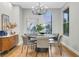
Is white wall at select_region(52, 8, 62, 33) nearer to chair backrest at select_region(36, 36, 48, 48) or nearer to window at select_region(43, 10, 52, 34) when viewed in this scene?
window at select_region(43, 10, 52, 34)

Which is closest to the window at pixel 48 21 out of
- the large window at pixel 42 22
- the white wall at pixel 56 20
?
the large window at pixel 42 22

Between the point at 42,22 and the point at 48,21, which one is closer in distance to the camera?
the point at 42,22

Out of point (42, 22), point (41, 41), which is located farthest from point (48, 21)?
point (41, 41)

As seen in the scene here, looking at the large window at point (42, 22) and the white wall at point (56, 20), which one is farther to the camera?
the white wall at point (56, 20)

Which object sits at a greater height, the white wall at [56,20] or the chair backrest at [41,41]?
the white wall at [56,20]

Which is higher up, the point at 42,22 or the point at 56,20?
the point at 56,20

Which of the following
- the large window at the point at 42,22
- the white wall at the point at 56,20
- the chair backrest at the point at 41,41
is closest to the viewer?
the chair backrest at the point at 41,41

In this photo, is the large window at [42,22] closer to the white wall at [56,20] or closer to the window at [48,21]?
the window at [48,21]

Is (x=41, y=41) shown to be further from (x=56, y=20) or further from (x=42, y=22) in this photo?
(x=56, y=20)

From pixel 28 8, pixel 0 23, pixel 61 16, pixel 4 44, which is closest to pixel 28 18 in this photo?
pixel 28 8

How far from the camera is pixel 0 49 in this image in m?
6.44

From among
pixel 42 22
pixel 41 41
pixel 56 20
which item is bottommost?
pixel 41 41

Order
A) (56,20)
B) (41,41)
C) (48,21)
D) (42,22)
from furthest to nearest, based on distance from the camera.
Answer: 1. (56,20)
2. (48,21)
3. (42,22)
4. (41,41)

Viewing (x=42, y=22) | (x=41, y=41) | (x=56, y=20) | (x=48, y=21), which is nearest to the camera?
(x=41, y=41)
